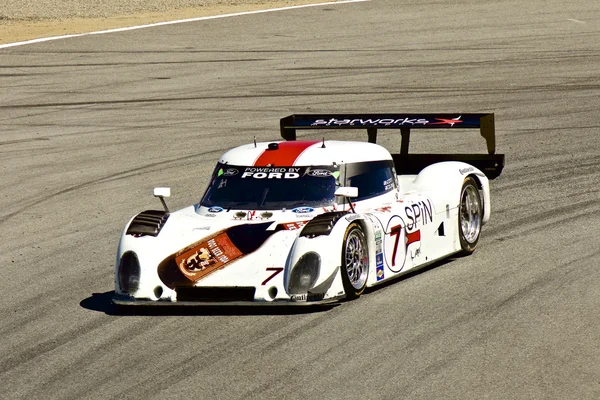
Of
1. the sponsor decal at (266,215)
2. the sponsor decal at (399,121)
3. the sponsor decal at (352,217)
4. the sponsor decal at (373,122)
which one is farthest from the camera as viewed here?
the sponsor decal at (373,122)

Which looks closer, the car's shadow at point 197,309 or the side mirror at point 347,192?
the car's shadow at point 197,309

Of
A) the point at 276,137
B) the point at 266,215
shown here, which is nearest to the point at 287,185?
the point at 266,215

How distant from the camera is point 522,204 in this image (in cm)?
1608

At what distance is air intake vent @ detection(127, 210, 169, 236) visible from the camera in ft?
39.4

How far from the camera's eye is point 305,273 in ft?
36.9

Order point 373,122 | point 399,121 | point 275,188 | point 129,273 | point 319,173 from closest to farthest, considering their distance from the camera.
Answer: point 129,273 → point 275,188 → point 319,173 → point 399,121 → point 373,122

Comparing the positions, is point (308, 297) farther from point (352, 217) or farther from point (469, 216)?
point (469, 216)

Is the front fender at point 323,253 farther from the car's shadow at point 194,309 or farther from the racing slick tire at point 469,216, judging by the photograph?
the racing slick tire at point 469,216

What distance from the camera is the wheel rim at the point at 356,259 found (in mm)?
11578

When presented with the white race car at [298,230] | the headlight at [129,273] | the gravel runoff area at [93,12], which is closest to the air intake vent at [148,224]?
the white race car at [298,230]

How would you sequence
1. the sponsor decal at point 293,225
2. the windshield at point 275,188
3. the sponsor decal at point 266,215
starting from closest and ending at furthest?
the sponsor decal at point 293,225 → the sponsor decal at point 266,215 → the windshield at point 275,188

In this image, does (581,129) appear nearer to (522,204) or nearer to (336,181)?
(522,204)

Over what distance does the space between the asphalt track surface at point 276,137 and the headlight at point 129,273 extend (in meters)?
0.28

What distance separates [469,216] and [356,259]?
286 cm
